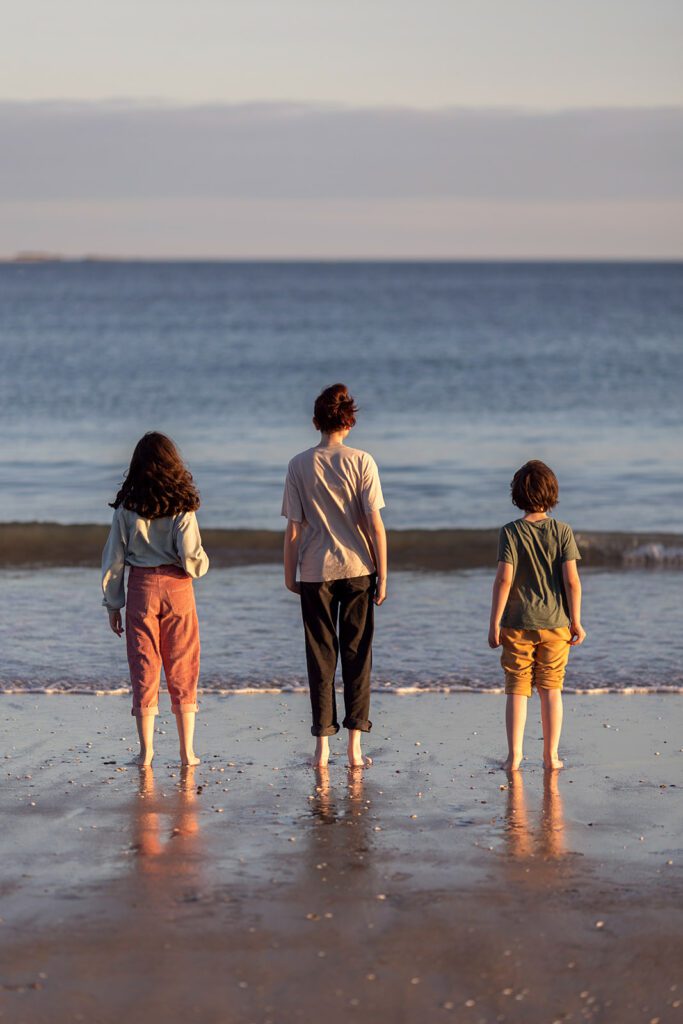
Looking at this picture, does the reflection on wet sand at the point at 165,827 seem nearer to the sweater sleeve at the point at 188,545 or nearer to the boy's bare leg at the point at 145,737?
the boy's bare leg at the point at 145,737

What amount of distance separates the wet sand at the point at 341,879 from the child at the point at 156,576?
0.34m

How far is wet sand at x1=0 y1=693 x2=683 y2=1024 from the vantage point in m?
3.83

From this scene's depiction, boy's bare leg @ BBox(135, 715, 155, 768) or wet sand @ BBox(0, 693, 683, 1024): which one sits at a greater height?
boy's bare leg @ BBox(135, 715, 155, 768)

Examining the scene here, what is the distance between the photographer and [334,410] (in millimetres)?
6043

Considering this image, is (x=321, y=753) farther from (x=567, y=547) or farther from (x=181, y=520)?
(x=567, y=547)

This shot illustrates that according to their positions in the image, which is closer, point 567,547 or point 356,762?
point 567,547

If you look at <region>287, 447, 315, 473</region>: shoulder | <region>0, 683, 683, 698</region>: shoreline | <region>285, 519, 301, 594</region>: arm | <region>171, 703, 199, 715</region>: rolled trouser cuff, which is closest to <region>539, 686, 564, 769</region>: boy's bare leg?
<region>285, 519, 301, 594</region>: arm

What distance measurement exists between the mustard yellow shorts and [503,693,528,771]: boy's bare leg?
0.04 m

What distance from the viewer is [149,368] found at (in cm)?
4812

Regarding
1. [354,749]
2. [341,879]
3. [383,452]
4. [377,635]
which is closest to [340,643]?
[354,749]

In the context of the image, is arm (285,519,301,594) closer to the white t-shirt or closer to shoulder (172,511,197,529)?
the white t-shirt

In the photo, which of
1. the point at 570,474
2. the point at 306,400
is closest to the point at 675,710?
the point at 570,474

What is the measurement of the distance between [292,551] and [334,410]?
675 mm

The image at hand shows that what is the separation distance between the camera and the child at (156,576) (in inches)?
239
